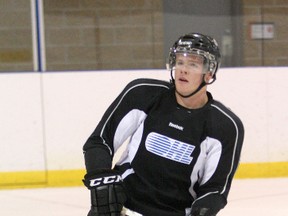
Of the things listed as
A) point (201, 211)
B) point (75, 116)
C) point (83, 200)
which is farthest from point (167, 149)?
point (75, 116)

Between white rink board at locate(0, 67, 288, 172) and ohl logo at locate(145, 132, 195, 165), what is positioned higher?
ohl logo at locate(145, 132, 195, 165)

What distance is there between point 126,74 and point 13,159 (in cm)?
95

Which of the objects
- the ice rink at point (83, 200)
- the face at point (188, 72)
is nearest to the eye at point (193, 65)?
the face at point (188, 72)

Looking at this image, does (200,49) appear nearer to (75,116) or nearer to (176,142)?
(176,142)

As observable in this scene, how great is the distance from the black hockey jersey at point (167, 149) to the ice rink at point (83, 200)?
5.81ft

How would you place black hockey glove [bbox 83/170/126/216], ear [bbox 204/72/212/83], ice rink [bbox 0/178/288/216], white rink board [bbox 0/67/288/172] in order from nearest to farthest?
black hockey glove [bbox 83/170/126/216]
ear [bbox 204/72/212/83]
ice rink [bbox 0/178/288/216]
white rink board [bbox 0/67/288/172]

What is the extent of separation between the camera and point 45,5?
4621 millimetres

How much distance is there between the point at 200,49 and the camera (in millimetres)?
1692

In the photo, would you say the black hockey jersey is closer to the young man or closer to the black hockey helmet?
the young man

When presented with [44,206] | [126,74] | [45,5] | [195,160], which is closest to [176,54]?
[195,160]

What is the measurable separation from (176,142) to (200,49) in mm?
254

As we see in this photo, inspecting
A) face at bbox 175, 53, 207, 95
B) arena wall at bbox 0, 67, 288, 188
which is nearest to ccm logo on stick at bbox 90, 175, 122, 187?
face at bbox 175, 53, 207, 95

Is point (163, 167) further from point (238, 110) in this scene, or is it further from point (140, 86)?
point (238, 110)

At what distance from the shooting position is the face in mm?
1690
